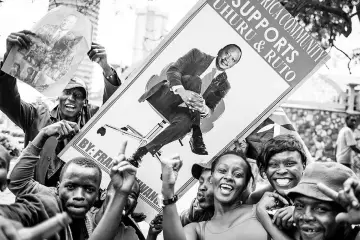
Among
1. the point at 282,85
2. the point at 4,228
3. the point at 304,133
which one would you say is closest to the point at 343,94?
the point at 304,133

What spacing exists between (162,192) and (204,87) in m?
0.85

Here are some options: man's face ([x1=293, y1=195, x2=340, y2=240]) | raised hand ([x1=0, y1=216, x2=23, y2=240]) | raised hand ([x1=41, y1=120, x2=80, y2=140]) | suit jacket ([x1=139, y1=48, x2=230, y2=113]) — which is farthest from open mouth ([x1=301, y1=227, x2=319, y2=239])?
raised hand ([x1=41, y1=120, x2=80, y2=140])

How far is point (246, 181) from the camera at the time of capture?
147 inches

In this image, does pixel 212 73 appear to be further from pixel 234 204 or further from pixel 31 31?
pixel 31 31

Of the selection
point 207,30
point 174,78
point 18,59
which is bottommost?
point 18,59

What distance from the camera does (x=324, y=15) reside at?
873 cm

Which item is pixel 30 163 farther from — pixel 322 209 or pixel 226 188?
pixel 322 209

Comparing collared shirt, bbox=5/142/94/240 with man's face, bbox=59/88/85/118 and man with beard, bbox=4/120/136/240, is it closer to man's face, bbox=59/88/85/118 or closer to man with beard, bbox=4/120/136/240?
man with beard, bbox=4/120/136/240

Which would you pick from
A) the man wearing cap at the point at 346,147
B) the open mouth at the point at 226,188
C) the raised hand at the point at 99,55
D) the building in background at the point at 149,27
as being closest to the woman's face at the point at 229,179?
the open mouth at the point at 226,188

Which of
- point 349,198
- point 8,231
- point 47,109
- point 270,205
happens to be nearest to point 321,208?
point 349,198

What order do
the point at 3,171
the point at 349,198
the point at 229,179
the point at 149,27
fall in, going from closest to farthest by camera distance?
1. the point at 349,198
2. the point at 3,171
3. the point at 229,179
4. the point at 149,27

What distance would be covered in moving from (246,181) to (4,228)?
1.67m

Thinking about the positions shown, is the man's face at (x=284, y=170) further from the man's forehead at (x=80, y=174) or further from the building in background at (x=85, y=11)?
the building in background at (x=85, y=11)

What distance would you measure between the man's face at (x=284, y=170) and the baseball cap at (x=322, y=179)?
56 cm
